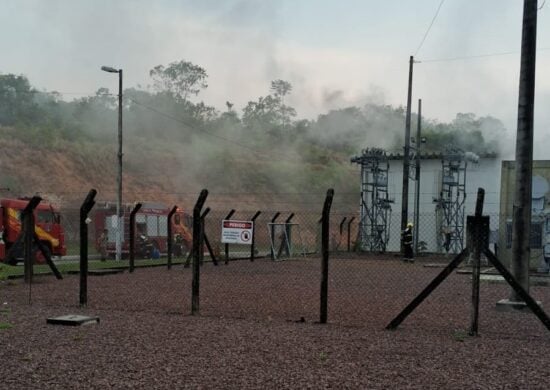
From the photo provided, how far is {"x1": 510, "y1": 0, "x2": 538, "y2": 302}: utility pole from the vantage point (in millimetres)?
11000

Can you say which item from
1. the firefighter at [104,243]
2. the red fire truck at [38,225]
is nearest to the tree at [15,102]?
the firefighter at [104,243]

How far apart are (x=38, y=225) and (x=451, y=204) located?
803 inches

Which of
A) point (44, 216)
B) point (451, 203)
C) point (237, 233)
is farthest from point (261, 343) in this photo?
point (451, 203)

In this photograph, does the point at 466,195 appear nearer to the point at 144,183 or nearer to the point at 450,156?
the point at 450,156

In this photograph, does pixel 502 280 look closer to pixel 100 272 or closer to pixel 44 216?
pixel 100 272

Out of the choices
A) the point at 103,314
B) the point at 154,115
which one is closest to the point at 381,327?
the point at 103,314

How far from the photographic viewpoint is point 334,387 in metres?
5.48

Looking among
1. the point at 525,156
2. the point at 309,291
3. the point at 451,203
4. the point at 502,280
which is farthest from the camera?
the point at 451,203

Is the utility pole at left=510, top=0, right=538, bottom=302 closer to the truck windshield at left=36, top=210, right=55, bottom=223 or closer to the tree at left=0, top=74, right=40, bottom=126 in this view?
the truck windshield at left=36, top=210, right=55, bottom=223

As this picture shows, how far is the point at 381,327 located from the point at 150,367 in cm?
369

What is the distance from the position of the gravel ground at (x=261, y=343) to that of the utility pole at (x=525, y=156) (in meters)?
0.97

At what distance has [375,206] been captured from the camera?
3584 centimetres

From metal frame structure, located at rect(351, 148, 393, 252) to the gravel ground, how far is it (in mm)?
21875

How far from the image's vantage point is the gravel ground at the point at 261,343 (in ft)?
18.9
